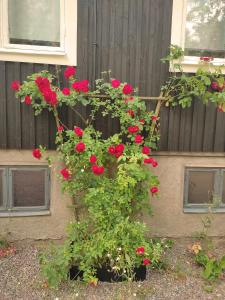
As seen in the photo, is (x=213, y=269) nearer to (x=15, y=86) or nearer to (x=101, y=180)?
(x=101, y=180)

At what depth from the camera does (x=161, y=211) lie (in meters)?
4.01

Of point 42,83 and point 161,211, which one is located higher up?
point 42,83

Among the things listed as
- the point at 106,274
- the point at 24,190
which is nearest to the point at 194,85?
the point at 106,274

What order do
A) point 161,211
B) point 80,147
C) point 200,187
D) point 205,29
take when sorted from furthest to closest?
1. point 200,187
2. point 161,211
3. point 205,29
4. point 80,147

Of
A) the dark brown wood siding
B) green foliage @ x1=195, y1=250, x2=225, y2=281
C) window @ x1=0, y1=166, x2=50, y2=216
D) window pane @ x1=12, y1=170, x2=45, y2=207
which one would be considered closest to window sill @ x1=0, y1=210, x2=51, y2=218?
window @ x1=0, y1=166, x2=50, y2=216

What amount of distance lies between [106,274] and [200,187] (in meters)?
1.78

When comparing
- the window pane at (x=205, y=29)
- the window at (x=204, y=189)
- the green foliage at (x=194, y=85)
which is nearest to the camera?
the green foliage at (x=194, y=85)

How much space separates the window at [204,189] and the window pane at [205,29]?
155 centimetres

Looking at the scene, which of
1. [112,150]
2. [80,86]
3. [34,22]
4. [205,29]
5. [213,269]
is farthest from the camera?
[205,29]

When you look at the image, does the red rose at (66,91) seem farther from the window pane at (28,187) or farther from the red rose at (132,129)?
the window pane at (28,187)

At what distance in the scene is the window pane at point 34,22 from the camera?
138 inches

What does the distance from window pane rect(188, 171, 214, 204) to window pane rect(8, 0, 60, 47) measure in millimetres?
2523

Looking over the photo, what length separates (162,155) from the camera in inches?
153

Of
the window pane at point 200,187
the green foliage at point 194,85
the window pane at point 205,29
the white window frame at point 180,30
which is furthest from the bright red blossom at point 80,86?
the window pane at point 200,187
